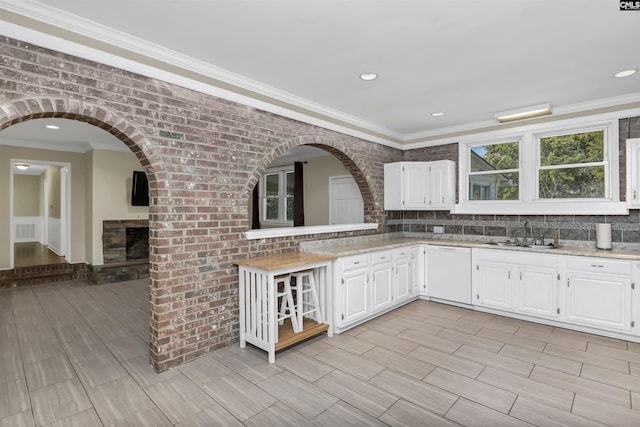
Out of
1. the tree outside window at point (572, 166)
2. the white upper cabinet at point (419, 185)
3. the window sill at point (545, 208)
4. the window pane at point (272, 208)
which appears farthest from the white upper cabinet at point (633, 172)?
the window pane at point (272, 208)

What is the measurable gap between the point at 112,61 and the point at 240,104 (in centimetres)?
113

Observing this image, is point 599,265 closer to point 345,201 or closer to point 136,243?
point 345,201

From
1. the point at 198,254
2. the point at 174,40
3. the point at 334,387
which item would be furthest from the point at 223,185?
the point at 334,387

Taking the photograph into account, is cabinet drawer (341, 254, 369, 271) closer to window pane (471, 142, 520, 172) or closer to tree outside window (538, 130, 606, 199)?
window pane (471, 142, 520, 172)

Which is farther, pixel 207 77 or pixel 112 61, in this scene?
pixel 207 77

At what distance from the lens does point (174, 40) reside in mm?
2543

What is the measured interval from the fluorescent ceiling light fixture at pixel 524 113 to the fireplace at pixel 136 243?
664cm

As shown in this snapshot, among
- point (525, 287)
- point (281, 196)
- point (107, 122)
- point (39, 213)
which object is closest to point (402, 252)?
point (525, 287)

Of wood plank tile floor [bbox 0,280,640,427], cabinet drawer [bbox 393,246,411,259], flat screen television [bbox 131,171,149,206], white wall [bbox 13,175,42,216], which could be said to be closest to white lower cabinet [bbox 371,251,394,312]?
cabinet drawer [bbox 393,246,411,259]

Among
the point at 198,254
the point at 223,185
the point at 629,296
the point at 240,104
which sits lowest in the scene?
the point at 629,296

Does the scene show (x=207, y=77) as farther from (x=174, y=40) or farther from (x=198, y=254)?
(x=198, y=254)

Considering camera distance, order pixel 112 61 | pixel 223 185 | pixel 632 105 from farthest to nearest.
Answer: pixel 632 105, pixel 223 185, pixel 112 61

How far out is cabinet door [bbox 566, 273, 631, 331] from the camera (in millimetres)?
3332

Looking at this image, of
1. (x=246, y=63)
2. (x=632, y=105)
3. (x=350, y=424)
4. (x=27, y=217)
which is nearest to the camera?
(x=350, y=424)
